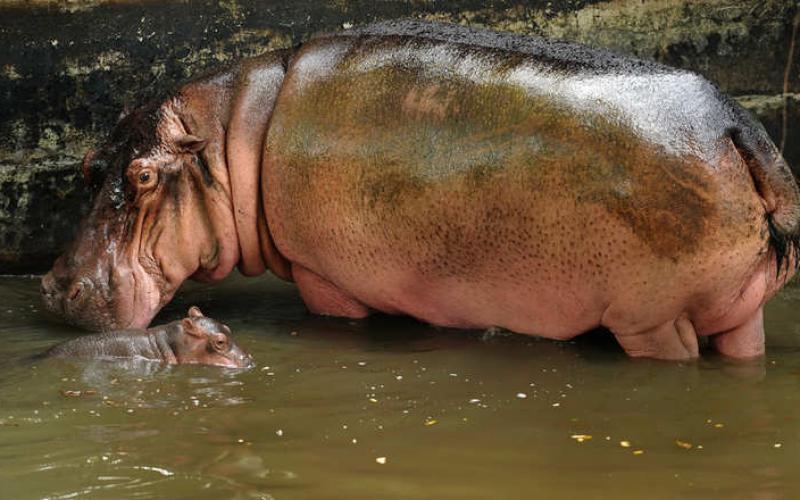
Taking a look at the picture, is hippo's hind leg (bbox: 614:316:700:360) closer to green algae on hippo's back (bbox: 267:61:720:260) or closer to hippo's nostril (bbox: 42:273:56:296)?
green algae on hippo's back (bbox: 267:61:720:260)

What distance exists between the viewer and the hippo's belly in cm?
424

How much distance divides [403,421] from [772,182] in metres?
1.52

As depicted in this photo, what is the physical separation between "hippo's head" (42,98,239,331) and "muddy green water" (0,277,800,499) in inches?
8.1

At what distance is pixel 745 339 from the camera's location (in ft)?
14.9

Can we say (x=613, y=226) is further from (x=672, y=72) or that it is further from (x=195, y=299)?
(x=195, y=299)

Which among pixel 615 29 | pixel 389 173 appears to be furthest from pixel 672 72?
pixel 615 29

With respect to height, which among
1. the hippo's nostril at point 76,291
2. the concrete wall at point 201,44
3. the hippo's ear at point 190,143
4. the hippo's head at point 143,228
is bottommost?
the hippo's nostril at point 76,291

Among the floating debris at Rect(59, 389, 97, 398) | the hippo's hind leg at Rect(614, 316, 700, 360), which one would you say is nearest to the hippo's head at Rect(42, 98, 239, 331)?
the floating debris at Rect(59, 389, 97, 398)

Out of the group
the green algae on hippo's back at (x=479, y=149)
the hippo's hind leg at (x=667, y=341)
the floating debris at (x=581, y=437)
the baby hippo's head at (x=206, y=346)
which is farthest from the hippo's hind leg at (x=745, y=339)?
the baby hippo's head at (x=206, y=346)

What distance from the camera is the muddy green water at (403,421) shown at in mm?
3127

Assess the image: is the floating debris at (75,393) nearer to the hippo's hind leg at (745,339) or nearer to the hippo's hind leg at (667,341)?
the hippo's hind leg at (667,341)

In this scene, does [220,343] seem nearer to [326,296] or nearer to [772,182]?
[326,296]

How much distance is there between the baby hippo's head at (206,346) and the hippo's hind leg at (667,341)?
132cm

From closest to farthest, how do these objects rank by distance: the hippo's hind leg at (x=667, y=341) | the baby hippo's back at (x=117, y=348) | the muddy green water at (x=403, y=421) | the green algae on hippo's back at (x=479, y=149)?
the muddy green water at (x=403, y=421), the green algae on hippo's back at (x=479, y=149), the hippo's hind leg at (x=667, y=341), the baby hippo's back at (x=117, y=348)
